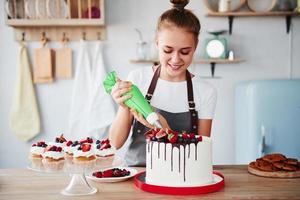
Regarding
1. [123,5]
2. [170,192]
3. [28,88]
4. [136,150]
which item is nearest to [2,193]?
[170,192]

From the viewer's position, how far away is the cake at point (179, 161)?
1.42 meters

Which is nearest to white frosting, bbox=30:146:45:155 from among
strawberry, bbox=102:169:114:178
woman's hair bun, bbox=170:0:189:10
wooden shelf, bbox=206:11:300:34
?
strawberry, bbox=102:169:114:178

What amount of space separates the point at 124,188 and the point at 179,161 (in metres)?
0.22

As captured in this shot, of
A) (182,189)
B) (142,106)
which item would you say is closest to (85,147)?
(142,106)

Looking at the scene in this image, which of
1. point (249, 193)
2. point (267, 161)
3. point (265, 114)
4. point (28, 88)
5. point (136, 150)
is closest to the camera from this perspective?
point (249, 193)

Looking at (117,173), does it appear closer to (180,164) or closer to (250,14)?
(180,164)

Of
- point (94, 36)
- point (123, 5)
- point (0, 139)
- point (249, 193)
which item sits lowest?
point (0, 139)

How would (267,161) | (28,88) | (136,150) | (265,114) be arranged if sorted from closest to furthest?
(267,161) < (136,150) < (265,114) < (28,88)

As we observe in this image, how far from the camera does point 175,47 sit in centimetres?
178

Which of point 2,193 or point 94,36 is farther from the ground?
point 94,36

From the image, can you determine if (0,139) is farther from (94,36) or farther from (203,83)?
(203,83)

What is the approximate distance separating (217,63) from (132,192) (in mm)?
1967

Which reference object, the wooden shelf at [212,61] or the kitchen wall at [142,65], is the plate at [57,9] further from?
the wooden shelf at [212,61]

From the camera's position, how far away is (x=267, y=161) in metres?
1.70
